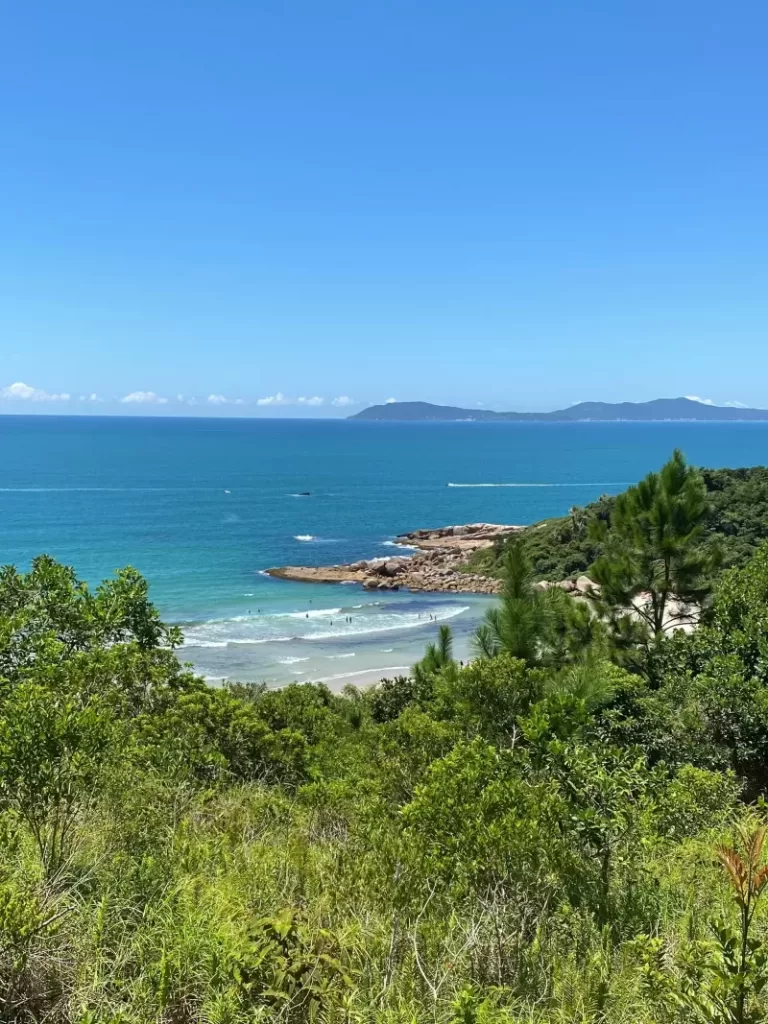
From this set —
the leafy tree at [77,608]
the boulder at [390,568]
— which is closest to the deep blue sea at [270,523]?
the boulder at [390,568]

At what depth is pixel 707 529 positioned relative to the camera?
45.9 metres

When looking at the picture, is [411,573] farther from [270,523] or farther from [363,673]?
[270,523]

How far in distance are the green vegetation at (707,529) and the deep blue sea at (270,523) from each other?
329 inches

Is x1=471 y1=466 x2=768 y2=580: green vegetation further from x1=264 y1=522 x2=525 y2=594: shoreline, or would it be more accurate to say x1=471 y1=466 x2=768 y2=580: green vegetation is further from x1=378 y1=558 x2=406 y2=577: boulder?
x1=378 y1=558 x2=406 y2=577: boulder

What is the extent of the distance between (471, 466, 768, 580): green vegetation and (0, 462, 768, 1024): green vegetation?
127ft

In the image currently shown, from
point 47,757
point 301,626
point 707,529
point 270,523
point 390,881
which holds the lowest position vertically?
point 301,626

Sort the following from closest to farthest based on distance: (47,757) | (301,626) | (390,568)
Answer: (47,757) → (301,626) → (390,568)

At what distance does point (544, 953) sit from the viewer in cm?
475

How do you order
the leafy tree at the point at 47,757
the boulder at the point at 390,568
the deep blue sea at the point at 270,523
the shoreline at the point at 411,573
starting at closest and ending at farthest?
the leafy tree at the point at 47,757 < the deep blue sea at the point at 270,523 < the shoreline at the point at 411,573 < the boulder at the point at 390,568

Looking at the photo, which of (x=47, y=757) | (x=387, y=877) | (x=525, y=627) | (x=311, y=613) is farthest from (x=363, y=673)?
(x=47, y=757)

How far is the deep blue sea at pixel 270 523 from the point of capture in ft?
126

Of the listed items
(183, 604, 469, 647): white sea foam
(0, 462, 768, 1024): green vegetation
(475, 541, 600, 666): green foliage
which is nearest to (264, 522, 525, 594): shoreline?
(183, 604, 469, 647): white sea foam

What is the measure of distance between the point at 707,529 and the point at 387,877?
4555cm

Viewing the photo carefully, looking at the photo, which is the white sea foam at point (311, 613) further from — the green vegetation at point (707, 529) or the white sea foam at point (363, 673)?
the green vegetation at point (707, 529)
